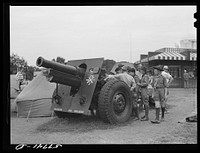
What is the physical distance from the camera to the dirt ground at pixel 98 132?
14.9 ft

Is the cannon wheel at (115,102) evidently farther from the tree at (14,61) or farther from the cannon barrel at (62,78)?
the tree at (14,61)

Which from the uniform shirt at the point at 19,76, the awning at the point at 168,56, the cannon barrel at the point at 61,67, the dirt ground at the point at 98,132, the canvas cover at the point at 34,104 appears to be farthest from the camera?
the awning at the point at 168,56

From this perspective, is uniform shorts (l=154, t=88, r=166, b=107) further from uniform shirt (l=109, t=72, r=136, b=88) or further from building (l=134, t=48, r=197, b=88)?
building (l=134, t=48, r=197, b=88)

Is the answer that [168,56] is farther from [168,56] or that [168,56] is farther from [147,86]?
[147,86]

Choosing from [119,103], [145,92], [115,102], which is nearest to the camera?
[115,102]

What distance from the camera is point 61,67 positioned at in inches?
215

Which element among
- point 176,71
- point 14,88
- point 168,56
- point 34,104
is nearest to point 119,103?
point 34,104

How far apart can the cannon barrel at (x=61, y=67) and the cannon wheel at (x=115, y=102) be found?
2.70 feet

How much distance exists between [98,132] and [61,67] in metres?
Result: 1.77

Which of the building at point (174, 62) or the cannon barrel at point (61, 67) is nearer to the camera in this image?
the cannon barrel at point (61, 67)

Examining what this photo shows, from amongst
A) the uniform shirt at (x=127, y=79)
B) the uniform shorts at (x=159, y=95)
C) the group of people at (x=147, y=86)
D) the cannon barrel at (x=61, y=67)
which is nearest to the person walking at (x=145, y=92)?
the group of people at (x=147, y=86)

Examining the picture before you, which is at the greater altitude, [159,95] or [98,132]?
[159,95]

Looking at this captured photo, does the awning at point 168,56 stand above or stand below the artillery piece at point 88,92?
above
